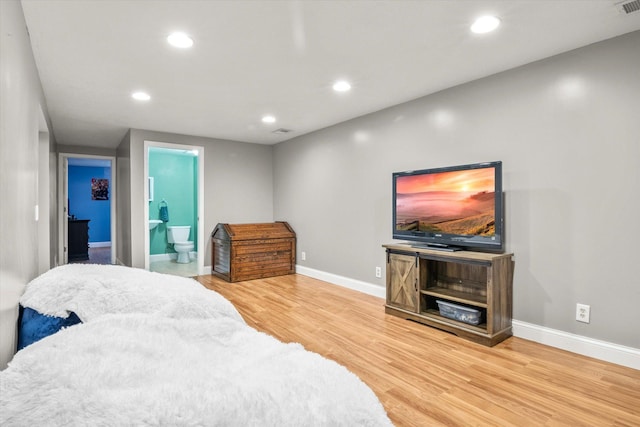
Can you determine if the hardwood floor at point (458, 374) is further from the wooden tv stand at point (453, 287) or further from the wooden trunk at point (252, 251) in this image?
the wooden trunk at point (252, 251)

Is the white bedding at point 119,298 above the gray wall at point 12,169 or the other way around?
the other way around

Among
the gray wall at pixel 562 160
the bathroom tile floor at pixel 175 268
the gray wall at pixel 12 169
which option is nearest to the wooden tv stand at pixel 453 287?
the gray wall at pixel 562 160

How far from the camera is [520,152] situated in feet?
9.64

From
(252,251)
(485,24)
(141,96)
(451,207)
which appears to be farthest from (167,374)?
(252,251)

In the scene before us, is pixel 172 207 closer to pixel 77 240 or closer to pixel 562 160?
pixel 77 240

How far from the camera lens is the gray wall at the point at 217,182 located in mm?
5094

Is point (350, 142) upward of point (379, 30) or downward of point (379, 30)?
downward

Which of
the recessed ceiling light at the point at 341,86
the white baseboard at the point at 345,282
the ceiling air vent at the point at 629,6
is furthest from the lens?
the white baseboard at the point at 345,282

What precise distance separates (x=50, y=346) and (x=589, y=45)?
144 inches

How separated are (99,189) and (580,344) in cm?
1126

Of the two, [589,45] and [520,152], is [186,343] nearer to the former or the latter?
[520,152]

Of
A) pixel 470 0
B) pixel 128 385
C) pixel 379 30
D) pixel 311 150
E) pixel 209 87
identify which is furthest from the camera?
pixel 311 150

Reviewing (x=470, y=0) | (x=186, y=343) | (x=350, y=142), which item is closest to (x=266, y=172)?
(x=350, y=142)

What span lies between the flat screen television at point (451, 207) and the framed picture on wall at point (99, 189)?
9.46 metres
